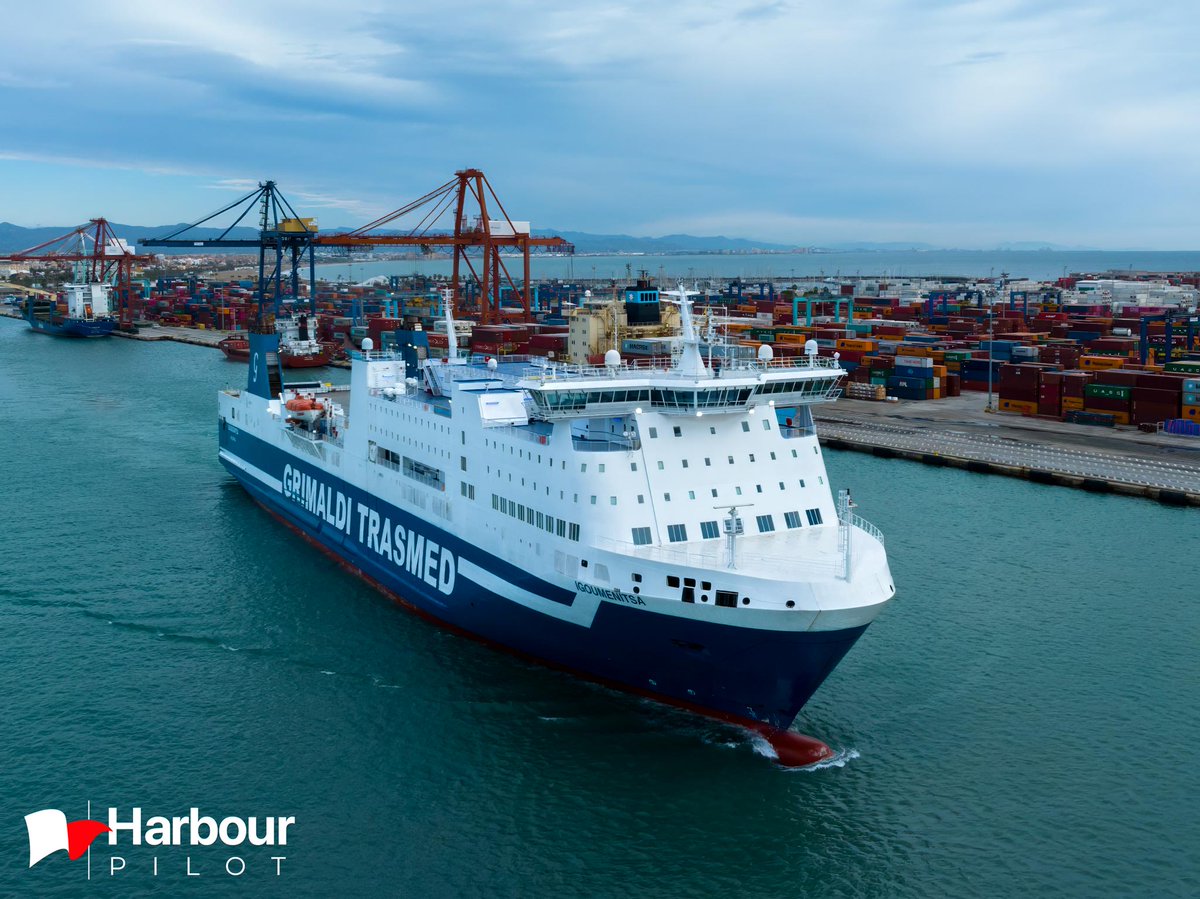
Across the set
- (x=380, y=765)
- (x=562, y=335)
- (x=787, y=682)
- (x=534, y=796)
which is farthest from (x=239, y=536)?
(x=562, y=335)

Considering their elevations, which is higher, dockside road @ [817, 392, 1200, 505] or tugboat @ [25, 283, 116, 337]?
tugboat @ [25, 283, 116, 337]

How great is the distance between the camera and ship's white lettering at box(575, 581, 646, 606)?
17.2 meters

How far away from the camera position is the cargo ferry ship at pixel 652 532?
16719 millimetres

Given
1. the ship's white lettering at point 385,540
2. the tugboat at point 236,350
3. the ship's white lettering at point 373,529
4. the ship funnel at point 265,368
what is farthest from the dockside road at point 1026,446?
the tugboat at point 236,350

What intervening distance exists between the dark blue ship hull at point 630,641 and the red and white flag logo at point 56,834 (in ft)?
26.0

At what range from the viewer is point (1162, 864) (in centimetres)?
1454

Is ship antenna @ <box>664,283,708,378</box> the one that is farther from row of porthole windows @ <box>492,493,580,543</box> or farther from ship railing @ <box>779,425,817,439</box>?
row of porthole windows @ <box>492,493,580,543</box>

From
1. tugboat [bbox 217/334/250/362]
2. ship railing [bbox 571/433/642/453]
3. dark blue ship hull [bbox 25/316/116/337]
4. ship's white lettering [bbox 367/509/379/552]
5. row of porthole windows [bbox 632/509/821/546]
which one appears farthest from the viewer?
dark blue ship hull [bbox 25/316/116/337]

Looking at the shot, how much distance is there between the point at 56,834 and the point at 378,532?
440 inches

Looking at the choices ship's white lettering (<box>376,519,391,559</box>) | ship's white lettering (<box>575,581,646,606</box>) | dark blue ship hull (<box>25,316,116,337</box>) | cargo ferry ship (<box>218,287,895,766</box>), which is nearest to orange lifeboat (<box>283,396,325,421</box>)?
ship's white lettering (<box>376,519,391,559</box>)

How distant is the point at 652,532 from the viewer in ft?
59.8

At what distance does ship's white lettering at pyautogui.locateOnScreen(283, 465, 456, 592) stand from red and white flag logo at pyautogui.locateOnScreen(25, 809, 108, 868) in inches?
331

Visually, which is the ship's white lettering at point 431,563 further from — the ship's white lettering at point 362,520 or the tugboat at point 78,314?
the tugboat at point 78,314

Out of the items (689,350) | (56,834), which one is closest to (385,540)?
(689,350)
